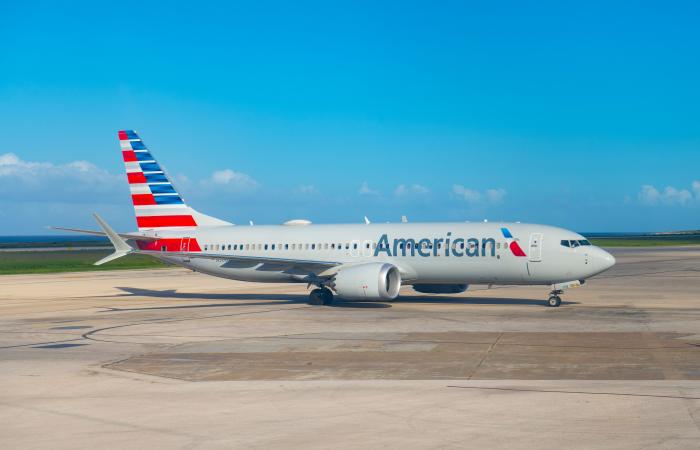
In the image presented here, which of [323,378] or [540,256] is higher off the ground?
[540,256]

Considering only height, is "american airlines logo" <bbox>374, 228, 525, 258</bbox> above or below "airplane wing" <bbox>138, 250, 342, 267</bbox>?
above

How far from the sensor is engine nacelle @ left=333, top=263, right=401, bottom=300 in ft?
110

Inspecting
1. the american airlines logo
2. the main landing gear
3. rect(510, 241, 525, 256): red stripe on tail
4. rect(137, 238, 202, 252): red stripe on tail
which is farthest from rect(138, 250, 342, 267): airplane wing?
rect(510, 241, 525, 256): red stripe on tail

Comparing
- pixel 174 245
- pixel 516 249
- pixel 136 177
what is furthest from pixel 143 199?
pixel 516 249

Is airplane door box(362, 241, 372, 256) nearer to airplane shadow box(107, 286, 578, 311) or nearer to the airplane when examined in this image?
the airplane

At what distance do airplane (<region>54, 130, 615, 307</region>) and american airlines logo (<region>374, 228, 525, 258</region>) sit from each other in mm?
44

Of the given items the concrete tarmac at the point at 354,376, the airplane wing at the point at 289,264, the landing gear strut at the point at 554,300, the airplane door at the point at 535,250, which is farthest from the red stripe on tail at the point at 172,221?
the landing gear strut at the point at 554,300

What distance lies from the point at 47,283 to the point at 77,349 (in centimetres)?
3284

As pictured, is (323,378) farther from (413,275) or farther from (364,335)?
(413,275)

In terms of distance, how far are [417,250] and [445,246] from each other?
133 centimetres

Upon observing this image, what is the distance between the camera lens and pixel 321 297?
119ft

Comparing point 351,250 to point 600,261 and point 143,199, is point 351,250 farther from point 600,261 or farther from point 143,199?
point 143,199

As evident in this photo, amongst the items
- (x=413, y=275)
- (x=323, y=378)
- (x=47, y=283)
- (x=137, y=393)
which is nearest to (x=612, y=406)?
(x=323, y=378)

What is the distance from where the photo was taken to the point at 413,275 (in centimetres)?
3591
